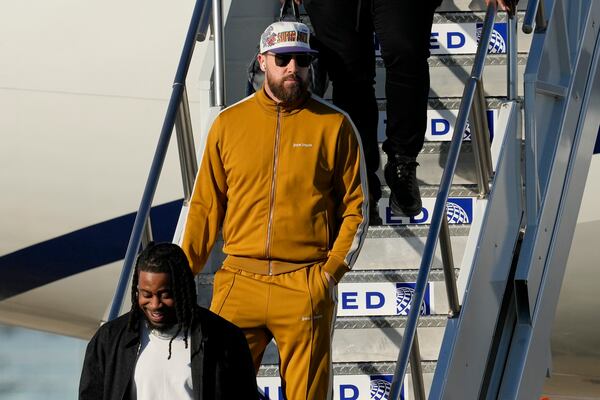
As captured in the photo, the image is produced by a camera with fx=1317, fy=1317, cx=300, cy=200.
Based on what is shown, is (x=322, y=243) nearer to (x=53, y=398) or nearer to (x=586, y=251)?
(x=586, y=251)

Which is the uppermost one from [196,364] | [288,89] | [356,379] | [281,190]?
[288,89]

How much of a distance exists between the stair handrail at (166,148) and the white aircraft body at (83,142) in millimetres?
1510

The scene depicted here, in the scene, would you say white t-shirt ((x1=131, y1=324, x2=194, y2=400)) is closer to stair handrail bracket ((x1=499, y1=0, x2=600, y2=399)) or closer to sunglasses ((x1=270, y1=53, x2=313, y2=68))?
sunglasses ((x1=270, y1=53, x2=313, y2=68))

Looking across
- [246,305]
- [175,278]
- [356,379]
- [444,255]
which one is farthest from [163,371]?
[356,379]

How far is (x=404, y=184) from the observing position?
4379 millimetres

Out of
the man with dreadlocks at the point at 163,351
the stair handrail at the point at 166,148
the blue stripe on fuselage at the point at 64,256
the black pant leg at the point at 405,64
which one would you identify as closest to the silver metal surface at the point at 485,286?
the black pant leg at the point at 405,64

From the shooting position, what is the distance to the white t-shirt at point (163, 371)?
2.91 meters

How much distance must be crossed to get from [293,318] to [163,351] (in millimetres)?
618

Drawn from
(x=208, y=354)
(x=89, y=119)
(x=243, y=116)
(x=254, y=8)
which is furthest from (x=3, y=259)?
(x=208, y=354)

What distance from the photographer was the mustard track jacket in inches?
140

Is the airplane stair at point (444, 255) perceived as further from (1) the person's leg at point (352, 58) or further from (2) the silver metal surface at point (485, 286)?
(1) the person's leg at point (352, 58)

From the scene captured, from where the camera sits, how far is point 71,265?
625cm

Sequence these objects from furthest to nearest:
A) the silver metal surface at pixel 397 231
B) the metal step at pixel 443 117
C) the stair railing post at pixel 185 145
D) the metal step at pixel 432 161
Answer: the metal step at pixel 443 117 → the metal step at pixel 432 161 → the silver metal surface at pixel 397 231 → the stair railing post at pixel 185 145

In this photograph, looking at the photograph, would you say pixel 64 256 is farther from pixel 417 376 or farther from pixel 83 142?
pixel 417 376
